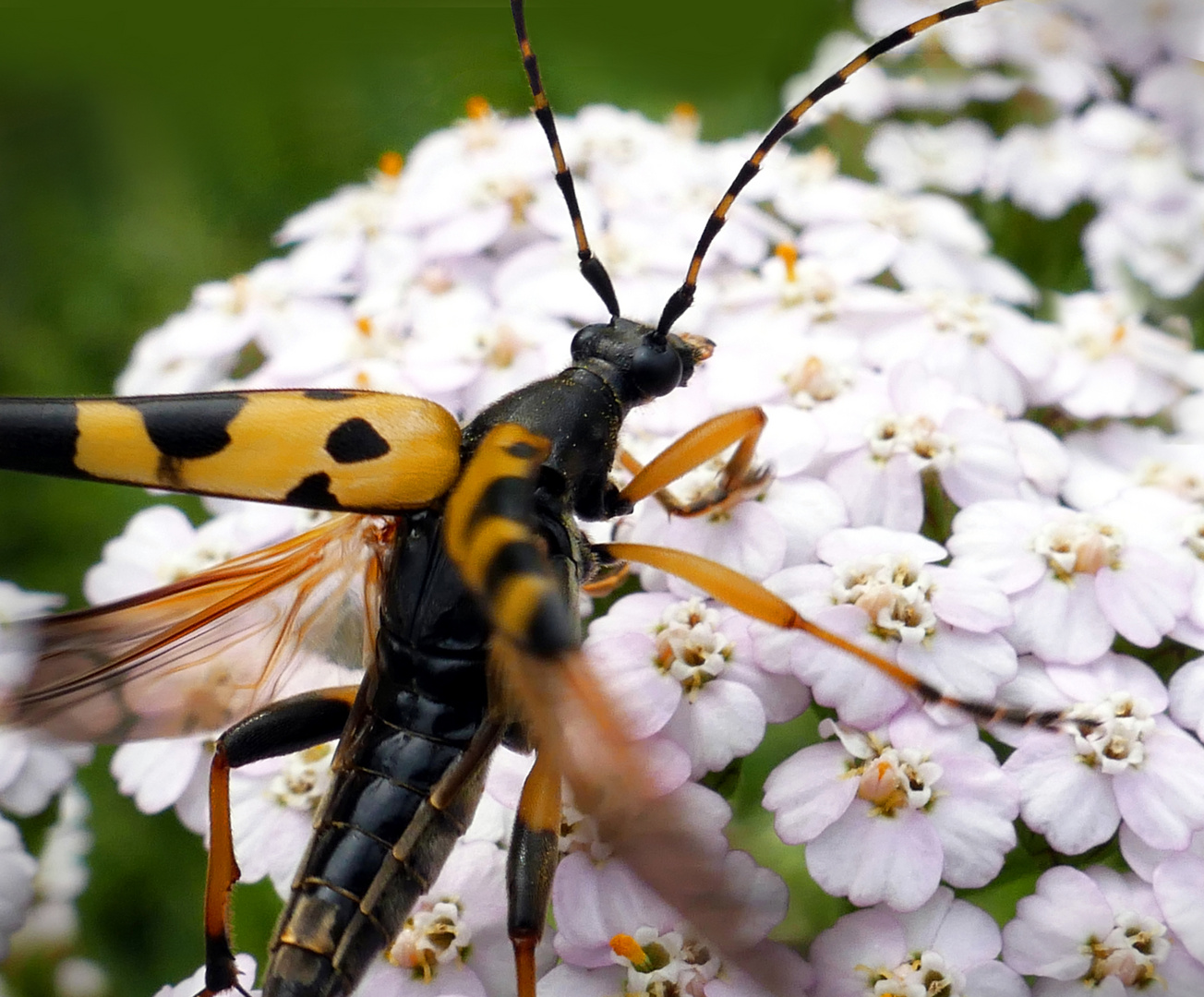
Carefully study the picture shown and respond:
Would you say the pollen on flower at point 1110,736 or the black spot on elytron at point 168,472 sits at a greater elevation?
the black spot on elytron at point 168,472

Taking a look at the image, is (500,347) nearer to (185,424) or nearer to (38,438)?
(185,424)

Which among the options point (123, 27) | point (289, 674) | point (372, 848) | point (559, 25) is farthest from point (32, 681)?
point (559, 25)

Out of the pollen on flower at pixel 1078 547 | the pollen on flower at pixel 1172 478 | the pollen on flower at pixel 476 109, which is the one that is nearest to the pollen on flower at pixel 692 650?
the pollen on flower at pixel 1078 547

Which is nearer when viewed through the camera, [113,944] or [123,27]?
[113,944]

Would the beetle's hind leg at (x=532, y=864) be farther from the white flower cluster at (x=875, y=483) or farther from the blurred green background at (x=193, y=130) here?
the blurred green background at (x=193, y=130)

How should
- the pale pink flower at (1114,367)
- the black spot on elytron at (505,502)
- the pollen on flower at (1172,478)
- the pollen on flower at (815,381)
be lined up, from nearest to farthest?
the black spot on elytron at (505,502), the pollen on flower at (1172,478), the pollen on flower at (815,381), the pale pink flower at (1114,367)

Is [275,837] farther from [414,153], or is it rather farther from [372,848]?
[414,153]
